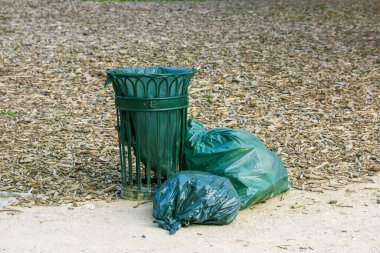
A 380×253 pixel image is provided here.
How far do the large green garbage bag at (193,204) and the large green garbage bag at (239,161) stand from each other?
1.02ft

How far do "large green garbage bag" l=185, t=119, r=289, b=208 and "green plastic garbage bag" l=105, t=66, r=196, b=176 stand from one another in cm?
16

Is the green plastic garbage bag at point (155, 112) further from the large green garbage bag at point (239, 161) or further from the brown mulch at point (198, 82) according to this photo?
the brown mulch at point (198, 82)

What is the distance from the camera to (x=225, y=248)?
4797mm

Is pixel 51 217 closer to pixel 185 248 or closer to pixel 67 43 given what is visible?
pixel 185 248

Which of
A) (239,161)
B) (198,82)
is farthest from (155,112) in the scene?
(198,82)

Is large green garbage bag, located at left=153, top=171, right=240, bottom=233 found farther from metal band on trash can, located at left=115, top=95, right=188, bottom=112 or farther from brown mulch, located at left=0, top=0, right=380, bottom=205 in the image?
brown mulch, located at left=0, top=0, right=380, bottom=205

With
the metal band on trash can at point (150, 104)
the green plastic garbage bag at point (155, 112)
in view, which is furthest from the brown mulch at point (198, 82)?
the metal band on trash can at point (150, 104)

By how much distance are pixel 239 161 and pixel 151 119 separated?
0.77 meters

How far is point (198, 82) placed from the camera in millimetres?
9594

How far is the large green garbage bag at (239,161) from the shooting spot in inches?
219

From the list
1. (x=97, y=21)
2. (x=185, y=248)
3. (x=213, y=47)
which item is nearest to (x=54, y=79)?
(x=213, y=47)

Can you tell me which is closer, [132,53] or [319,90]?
[319,90]

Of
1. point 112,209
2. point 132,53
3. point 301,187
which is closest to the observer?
point 112,209

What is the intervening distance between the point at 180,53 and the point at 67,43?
6.16 ft
